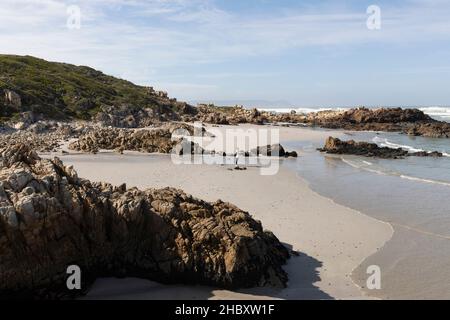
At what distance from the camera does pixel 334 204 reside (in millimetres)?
20125

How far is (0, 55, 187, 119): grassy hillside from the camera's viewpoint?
52.8 m

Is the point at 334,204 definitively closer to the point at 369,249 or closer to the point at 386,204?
the point at 386,204

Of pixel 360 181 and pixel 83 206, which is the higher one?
pixel 83 206

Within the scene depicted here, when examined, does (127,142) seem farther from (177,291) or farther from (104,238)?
(177,291)

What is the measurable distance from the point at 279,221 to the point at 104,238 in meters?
7.54

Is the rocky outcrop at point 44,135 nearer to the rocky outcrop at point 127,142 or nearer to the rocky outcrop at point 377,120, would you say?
the rocky outcrop at point 127,142

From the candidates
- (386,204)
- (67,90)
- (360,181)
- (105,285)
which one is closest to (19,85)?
(67,90)

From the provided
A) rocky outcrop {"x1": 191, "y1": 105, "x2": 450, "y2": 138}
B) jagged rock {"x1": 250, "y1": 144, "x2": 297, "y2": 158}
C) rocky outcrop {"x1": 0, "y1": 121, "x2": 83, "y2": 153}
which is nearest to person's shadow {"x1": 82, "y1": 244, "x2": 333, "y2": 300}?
rocky outcrop {"x1": 0, "y1": 121, "x2": 83, "y2": 153}

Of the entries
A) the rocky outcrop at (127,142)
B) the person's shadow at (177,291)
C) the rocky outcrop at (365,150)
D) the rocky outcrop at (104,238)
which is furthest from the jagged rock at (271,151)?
the person's shadow at (177,291)

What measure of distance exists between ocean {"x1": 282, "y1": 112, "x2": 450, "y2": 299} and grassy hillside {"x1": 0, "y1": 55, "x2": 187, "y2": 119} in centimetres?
2957

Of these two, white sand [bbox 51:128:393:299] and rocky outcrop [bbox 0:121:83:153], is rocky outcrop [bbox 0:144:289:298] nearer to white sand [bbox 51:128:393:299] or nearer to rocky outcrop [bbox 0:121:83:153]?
white sand [bbox 51:128:393:299]

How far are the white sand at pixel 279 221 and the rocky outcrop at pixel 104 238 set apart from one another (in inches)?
14.6

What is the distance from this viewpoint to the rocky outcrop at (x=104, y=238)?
947cm
